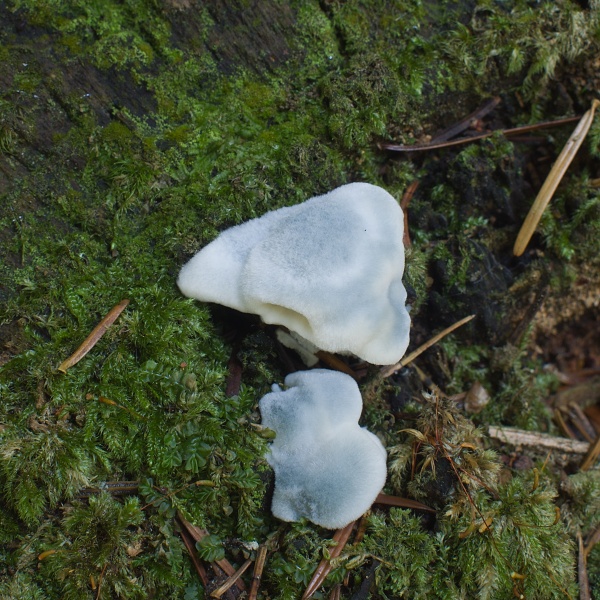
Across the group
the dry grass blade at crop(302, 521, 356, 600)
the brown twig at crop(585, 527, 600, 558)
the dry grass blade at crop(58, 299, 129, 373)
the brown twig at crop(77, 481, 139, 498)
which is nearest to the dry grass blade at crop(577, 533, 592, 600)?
the brown twig at crop(585, 527, 600, 558)

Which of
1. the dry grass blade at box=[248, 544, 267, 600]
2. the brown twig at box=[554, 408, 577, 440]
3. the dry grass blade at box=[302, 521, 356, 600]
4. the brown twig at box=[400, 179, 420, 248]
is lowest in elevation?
the brown twig at box=[554, 408, 577, 440]

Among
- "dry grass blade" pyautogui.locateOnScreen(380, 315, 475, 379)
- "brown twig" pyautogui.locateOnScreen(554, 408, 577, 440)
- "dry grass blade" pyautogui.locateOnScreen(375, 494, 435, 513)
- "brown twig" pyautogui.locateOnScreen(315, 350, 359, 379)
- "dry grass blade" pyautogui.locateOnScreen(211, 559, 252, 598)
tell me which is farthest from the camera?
"brown twig" pyautogui.locateOnScreen(554, 408, 577, 440)

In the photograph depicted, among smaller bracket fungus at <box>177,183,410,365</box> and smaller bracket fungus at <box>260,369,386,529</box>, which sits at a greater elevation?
smaller bracket fungus at <box>177,183,410,365</box>

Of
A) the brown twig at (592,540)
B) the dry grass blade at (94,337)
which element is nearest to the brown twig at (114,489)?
the dry grass blade at (94,337)

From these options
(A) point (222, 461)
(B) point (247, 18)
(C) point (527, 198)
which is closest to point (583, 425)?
(C) point (527, 198)

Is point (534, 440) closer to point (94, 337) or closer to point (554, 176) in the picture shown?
point (554, 176)

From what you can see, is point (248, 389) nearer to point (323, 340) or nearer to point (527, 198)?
point (323, 340)

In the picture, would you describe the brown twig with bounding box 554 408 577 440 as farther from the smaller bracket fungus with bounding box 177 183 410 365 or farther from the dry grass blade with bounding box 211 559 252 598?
the dry grass blade with bounding box 211 559 252 598
